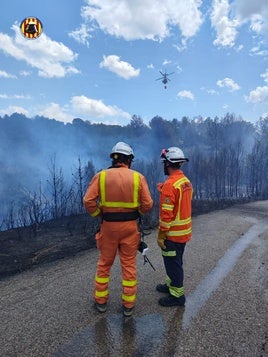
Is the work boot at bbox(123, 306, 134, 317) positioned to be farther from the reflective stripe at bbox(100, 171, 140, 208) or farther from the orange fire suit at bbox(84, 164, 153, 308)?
the reflective stripe at bbox(100, 171, 140, 208)

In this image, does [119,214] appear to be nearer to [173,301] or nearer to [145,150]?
[173,301]

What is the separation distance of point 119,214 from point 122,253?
0.54 meters

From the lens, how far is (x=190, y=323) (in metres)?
3.94

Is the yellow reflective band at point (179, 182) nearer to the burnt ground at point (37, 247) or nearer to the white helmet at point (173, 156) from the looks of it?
the white helmet at point (173, 156)

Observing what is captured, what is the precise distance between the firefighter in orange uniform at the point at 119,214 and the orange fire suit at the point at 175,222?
28cm

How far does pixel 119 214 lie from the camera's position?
161 inches

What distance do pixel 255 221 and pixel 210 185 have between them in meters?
36.8

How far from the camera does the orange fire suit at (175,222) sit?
420 cm

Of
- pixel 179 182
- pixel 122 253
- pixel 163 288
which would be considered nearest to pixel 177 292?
pixel 163 288

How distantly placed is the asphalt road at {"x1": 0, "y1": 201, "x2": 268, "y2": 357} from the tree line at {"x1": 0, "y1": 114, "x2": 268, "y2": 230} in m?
41.6

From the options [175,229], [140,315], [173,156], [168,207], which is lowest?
[140,315]

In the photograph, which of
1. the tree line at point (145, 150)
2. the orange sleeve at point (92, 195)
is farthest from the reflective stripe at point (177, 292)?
the tree line at point (145, 150)

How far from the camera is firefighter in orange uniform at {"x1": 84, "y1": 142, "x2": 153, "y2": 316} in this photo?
4.05 metres

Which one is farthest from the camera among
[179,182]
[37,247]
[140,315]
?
[37,247]
